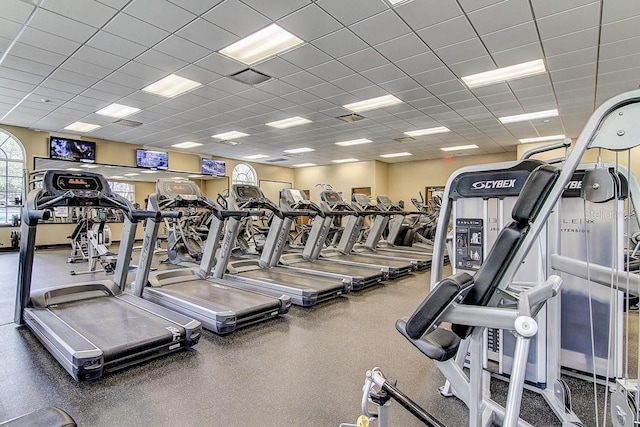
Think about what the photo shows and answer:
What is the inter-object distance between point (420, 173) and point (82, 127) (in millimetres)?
11174

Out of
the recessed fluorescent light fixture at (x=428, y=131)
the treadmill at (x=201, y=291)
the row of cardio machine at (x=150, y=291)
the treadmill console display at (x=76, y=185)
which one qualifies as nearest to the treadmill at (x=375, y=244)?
the row of cardio machine at (x=150, y=291)

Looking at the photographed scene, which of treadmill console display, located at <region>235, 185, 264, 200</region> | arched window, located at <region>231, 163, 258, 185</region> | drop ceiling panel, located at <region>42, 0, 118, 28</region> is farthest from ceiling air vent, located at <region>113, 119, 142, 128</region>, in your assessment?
arched window, located at <region>231, 163, 258, 185</region>

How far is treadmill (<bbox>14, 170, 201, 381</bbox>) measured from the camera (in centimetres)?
241

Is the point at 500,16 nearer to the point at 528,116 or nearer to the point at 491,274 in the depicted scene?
the point at 491,274

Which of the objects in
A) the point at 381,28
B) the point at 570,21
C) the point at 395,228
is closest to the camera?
the point at 570,21

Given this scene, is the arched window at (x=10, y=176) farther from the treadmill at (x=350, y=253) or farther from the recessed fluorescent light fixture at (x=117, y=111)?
the treadmill at (x=350, y=253)

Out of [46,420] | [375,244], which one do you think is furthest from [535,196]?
[375,244]

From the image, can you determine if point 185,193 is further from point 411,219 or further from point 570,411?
point 411,219

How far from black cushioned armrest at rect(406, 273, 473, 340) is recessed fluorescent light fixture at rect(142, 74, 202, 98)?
5627mm

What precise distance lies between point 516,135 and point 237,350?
941cm

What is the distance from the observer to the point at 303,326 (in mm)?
3484

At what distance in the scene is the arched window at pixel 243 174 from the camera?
13641mm

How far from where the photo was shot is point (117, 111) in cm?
737

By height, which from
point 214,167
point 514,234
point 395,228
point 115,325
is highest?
point 214,167
